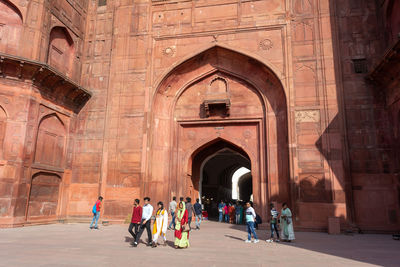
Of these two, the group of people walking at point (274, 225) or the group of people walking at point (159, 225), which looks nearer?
the group of people walking at point (159, 225)

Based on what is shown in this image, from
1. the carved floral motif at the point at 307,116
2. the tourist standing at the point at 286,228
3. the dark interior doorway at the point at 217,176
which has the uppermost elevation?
the carved floral motif at the point at 307,116

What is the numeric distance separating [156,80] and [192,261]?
10039mm

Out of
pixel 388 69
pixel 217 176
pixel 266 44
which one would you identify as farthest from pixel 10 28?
pixel 217 176

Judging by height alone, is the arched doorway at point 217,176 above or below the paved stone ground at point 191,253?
above

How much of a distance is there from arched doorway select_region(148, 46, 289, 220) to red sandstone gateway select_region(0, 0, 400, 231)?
6 cm

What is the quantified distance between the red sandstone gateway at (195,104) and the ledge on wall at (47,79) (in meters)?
0.05

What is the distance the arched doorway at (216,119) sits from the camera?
13.4m

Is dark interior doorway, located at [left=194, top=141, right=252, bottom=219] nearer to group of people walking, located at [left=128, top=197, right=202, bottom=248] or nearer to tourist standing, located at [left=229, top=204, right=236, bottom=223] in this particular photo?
tourist standing, located at [left=229, top=204, right=236, bottom=223]

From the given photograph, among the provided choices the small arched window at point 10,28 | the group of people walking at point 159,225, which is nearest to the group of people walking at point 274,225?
the group of people walking at point 159,225

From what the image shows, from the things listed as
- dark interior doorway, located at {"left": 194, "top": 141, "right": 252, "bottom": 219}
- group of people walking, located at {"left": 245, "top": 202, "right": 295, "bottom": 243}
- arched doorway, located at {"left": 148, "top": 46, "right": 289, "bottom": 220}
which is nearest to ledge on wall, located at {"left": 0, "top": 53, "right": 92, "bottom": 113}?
arched doorway, located at {"left": 148, "top": 46, "right": 289, "bottom": 220}

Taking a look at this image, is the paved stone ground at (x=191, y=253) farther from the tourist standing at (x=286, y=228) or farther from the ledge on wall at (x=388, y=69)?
the ledge on wall at (x=388, y=69)

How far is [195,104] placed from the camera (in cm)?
1486

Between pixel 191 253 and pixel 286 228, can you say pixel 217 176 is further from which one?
pixel 191 253

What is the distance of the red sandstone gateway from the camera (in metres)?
11.4
